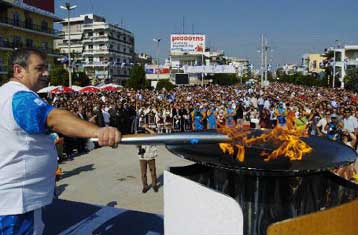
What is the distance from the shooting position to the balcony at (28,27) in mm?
48938

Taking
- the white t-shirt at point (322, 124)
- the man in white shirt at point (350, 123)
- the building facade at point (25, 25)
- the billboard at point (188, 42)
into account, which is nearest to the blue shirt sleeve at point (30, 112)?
the white t-shirt at point (322, 124)

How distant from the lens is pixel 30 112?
213 centimetres

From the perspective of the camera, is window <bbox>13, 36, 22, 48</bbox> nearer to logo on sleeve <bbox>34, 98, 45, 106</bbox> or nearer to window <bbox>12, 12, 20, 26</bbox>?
window <bbox>12, 12, 20, 26</bbox>

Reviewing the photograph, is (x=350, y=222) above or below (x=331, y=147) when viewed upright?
below

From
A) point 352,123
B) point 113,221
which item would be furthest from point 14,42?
point 113,221

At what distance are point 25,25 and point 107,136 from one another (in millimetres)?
55666

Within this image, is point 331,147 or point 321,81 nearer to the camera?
point 331,147

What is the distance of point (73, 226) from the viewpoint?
186 inches

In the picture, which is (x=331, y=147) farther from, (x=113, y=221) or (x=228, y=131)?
(x=113, y=221)

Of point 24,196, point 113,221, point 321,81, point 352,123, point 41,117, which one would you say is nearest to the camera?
point 41,117

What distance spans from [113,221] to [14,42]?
51.2 meters

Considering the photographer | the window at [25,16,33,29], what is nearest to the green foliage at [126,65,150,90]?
the window at [25,16,33,29]

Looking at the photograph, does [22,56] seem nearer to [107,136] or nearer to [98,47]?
[107,136]

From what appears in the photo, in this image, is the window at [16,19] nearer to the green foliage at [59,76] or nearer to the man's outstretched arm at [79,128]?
the green foliage at [59,76]
